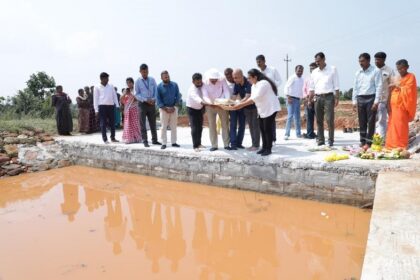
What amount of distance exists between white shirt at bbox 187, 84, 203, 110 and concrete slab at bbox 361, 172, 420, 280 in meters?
3.39

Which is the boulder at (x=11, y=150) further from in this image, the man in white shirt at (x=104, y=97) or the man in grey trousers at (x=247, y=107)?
the man in grey trousers at (x=247, y=107)

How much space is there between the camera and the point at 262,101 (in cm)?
573

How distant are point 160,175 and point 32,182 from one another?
286 cm

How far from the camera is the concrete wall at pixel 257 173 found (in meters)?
5.00

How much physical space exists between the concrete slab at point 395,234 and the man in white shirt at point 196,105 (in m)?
3.43

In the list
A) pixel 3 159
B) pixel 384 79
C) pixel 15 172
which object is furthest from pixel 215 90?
pixel 3 159

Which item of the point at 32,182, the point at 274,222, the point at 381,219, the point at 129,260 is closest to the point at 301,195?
the point at 274,222

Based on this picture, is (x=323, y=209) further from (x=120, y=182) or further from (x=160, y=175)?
(x=120, y=182)

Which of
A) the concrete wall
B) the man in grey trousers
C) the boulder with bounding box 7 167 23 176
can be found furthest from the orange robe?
the boulder with bounding box 7 167 23 176

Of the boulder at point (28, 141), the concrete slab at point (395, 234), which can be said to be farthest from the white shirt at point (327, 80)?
the boulder at point (28, 141)

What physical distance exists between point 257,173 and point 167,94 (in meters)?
2.53

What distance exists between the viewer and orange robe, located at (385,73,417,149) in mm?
5398

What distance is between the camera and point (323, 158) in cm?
548

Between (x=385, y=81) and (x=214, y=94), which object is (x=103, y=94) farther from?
(x=385, y=81)
